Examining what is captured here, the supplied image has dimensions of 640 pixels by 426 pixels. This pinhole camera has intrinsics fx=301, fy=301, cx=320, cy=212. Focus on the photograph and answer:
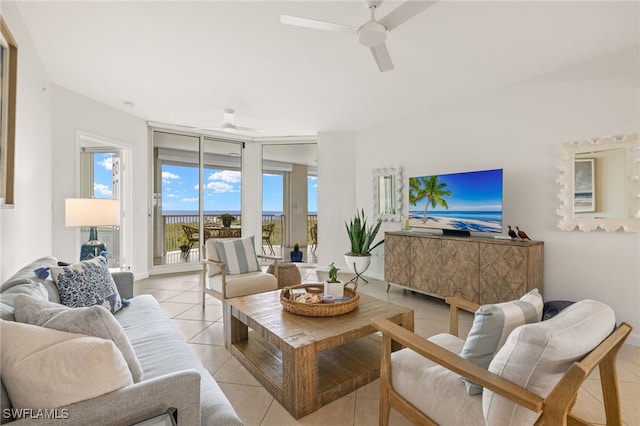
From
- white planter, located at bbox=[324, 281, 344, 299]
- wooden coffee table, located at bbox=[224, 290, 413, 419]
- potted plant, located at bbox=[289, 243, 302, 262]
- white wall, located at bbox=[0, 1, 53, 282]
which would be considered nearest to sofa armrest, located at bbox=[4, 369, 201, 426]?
wooden coffee table, located at bbox=[224, 290, 413, 419]

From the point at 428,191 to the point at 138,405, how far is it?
12.5 ft

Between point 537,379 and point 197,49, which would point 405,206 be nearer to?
point 197,49

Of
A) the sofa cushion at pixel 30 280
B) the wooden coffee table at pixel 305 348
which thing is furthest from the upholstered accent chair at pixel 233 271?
the sofa cushion at pixel 30 280

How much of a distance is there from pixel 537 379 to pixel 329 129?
4.89 m

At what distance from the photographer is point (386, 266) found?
428 cm

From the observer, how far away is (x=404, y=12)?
6.18 ft

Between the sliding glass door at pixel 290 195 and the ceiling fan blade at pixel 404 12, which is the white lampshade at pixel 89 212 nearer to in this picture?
the ceiling fan blade at pixel 404 12

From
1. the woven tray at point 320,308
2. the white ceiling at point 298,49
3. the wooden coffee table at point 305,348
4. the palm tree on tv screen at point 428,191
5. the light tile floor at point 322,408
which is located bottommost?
the light tile floor at point 322,408

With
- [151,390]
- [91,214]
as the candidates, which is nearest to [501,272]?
[151,390]

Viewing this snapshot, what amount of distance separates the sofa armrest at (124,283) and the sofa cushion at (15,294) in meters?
0.84

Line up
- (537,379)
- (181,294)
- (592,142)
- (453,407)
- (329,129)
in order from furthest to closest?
(329,129) < (181,294) < (592,142) < (453,407) < (537,379)

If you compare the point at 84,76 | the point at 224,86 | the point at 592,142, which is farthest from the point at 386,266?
the point at 84,76

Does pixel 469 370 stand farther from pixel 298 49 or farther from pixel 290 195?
pixel 290 195

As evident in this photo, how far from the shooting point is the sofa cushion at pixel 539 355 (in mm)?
960
